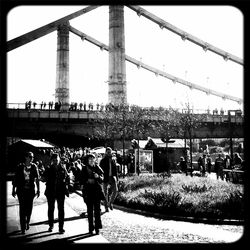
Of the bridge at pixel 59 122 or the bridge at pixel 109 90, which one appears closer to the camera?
the bridge at pixel 59 122

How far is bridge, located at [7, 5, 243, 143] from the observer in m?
45.0

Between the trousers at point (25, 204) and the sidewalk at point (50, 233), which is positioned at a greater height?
the trousers at point (25, 204)

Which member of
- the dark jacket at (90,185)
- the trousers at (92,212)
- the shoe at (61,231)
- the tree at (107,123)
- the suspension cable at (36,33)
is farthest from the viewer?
the suspension cable at (36,33)

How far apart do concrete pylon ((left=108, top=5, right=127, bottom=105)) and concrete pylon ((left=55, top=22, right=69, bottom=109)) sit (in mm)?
23047

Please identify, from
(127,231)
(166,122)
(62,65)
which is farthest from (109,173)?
(62,65)

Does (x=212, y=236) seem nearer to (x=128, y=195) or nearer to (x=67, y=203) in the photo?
(x=128, y=195)

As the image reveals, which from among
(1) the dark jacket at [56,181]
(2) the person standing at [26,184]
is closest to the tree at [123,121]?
(1) the dark jacket at [56,181]

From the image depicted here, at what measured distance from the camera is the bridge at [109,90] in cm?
4500

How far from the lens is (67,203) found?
13.9 metres

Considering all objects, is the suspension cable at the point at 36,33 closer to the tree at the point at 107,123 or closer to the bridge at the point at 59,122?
the bridge at the point at 59,122

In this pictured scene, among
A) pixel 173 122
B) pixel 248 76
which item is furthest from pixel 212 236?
pixel 173 122

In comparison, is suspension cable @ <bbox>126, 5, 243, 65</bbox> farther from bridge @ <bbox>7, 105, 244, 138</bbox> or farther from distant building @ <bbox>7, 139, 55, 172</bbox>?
distant building @ <bbox>7, 139, 55, 172</bbox>
